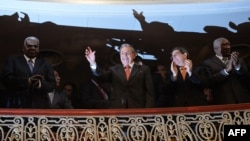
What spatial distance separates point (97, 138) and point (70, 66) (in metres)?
3.80

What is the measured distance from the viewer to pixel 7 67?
11305mm

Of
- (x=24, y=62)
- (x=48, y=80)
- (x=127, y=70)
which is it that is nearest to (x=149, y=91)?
(x=127, y=70)

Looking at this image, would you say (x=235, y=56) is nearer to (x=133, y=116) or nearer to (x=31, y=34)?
(x=133, y=116)

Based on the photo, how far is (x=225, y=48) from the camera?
12.4 meters

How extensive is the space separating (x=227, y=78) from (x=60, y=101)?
377 centimetres

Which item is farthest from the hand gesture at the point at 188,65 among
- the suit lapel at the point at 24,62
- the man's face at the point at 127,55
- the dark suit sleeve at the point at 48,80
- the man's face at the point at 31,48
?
the suit lapel at the point at 24,62

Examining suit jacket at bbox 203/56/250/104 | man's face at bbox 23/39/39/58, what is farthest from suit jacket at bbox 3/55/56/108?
suit jacket at bbox 203/56/250/104

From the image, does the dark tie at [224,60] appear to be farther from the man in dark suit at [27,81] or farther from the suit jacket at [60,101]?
the man in dark suit at [27,81]

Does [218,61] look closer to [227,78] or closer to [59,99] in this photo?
[227,78]

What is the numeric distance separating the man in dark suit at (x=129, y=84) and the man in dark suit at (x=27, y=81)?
1225 mm

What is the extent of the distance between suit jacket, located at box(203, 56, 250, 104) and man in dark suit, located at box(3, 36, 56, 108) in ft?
11.8

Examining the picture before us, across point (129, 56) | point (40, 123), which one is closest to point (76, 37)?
point (129, 56)

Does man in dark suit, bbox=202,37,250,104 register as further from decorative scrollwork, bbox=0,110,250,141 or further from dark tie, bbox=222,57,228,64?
decorative scrollwork, bbox=0,110,250,141

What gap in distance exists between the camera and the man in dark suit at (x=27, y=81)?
10914 millimetres
